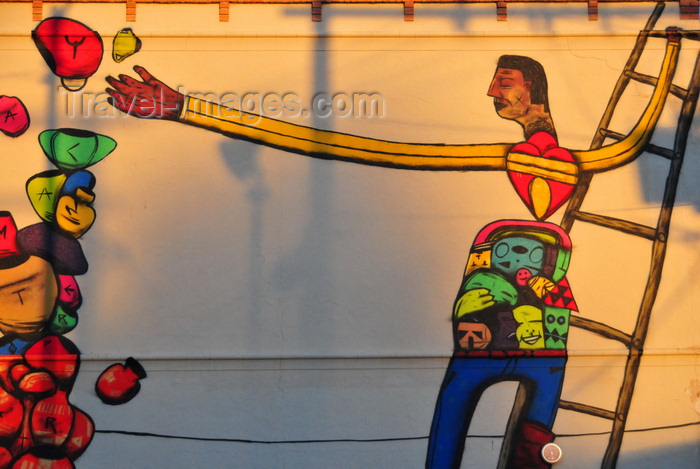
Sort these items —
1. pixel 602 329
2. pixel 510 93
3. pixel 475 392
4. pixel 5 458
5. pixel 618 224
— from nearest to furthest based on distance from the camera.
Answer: pixel 5 458 → pixel 475 392 → pixel 602 329 → pixel 618 224 → pixel 510 93

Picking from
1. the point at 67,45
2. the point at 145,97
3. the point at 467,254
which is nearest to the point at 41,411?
the point at 145,97

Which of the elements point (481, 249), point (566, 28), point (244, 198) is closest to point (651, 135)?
point (566, 28)

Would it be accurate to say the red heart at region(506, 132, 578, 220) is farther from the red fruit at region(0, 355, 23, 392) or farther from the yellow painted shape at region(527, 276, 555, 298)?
the red fruit at region(0, 355, 23, 392)

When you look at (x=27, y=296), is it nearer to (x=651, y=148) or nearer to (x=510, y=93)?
(x=510, y=93)

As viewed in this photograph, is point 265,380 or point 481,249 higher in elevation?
point 481,249

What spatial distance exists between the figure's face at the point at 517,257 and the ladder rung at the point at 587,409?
4.17ft

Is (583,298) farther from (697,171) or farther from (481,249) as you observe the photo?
(697,171)

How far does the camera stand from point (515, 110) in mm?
7262

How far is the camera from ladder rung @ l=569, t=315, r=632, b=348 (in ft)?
23.1

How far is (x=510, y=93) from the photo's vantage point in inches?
287

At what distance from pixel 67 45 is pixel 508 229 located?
476 cm

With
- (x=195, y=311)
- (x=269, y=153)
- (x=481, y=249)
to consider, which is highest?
(x=269, y=153)

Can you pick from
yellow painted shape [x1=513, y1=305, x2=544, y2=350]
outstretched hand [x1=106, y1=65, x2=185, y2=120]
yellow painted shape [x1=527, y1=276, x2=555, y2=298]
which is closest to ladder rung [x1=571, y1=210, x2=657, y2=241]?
yellow painted shape [x1=527, y1=276, x2=555, y2=298]

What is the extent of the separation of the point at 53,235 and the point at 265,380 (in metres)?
2.50
